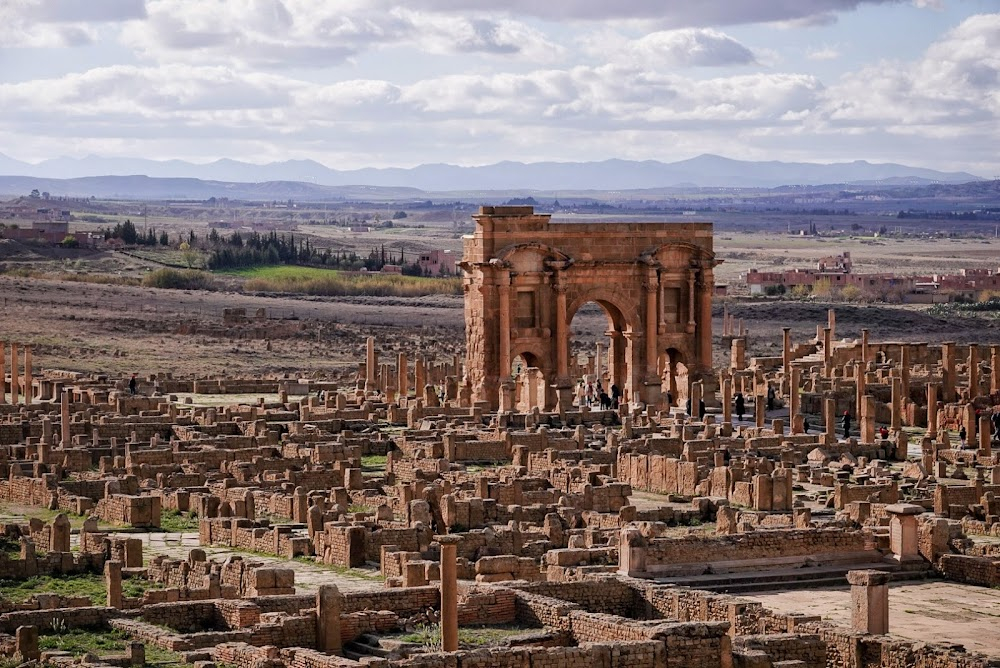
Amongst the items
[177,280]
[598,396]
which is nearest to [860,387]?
[598,396]

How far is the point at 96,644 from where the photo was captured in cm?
2766

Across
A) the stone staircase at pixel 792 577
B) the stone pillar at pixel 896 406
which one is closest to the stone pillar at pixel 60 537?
the stone staircase at pixel 792 577

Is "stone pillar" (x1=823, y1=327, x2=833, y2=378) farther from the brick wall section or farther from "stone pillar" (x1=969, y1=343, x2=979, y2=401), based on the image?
the brick wall section

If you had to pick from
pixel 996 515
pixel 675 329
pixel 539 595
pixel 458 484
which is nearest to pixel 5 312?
pixel 675 329

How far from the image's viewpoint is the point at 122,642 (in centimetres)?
2777

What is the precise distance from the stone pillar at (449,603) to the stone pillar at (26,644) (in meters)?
4.18

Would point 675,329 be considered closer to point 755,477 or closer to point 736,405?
point 736,405

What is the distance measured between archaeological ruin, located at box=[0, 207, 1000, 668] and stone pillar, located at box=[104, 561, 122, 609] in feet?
0.23

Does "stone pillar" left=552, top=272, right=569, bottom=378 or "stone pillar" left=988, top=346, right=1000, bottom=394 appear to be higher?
"stone pillar" left=552, top=272, right=569, bottom=378

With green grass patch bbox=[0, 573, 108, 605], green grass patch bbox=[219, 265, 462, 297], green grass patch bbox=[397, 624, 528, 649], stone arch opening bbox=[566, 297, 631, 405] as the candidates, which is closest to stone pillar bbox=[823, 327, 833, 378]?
stone arch opening bbox=[566, 297, 631, 405]

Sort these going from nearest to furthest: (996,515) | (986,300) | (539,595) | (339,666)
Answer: (339,666) < (539,595) < (996,515) < (986,300)

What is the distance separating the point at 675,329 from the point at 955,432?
1004cm

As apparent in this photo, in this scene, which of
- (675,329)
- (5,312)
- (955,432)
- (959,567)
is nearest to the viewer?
(959,567)

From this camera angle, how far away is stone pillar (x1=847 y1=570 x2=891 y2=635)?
1142 inches
